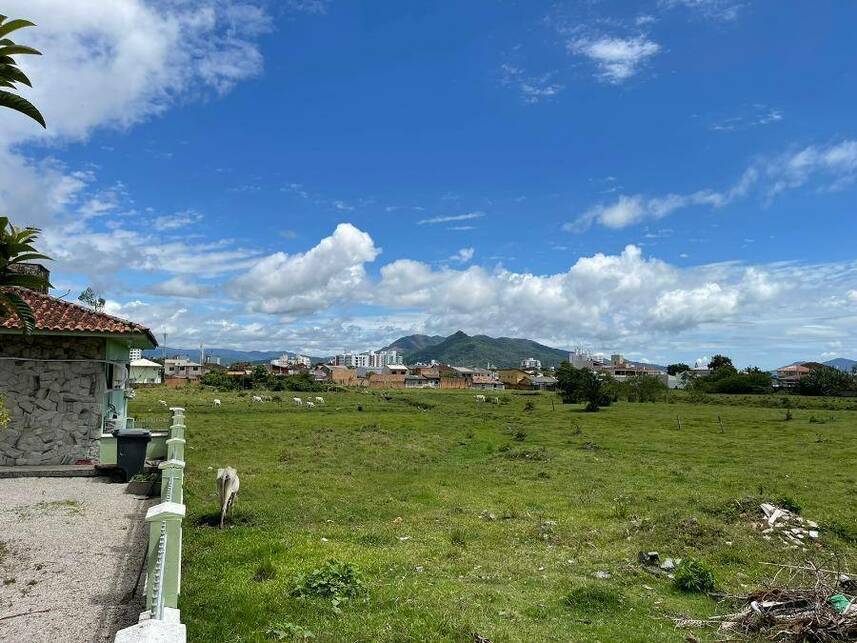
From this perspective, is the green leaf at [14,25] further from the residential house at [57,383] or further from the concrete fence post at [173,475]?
the residential house at [57,383]

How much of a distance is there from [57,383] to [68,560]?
28.9 ft

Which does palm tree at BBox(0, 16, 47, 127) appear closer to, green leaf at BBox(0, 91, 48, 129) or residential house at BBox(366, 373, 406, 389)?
green leaf at BBox(0, 91, 48, 129)

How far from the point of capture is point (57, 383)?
640 inches

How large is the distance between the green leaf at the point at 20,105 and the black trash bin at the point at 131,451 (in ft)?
35.8

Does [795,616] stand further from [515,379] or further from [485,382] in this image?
[485,382]

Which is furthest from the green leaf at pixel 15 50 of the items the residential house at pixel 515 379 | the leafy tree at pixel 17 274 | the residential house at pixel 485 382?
the residential house at pixel 485 382

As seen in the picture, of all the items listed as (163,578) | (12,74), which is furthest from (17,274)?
(163,578)

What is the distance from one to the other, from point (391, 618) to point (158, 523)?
3247mm

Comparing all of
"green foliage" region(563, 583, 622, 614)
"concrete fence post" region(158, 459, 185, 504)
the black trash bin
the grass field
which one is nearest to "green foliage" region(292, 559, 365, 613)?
the grass field

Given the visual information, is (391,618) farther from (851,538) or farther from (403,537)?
(851,538)

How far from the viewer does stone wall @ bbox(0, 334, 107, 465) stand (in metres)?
15.8

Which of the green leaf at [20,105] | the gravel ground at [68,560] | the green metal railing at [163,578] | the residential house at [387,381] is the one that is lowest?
the gravel ground at [68,560]

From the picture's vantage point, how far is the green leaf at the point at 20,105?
5780mm

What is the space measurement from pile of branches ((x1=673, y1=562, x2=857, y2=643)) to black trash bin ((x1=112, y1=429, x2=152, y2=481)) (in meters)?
12.7
